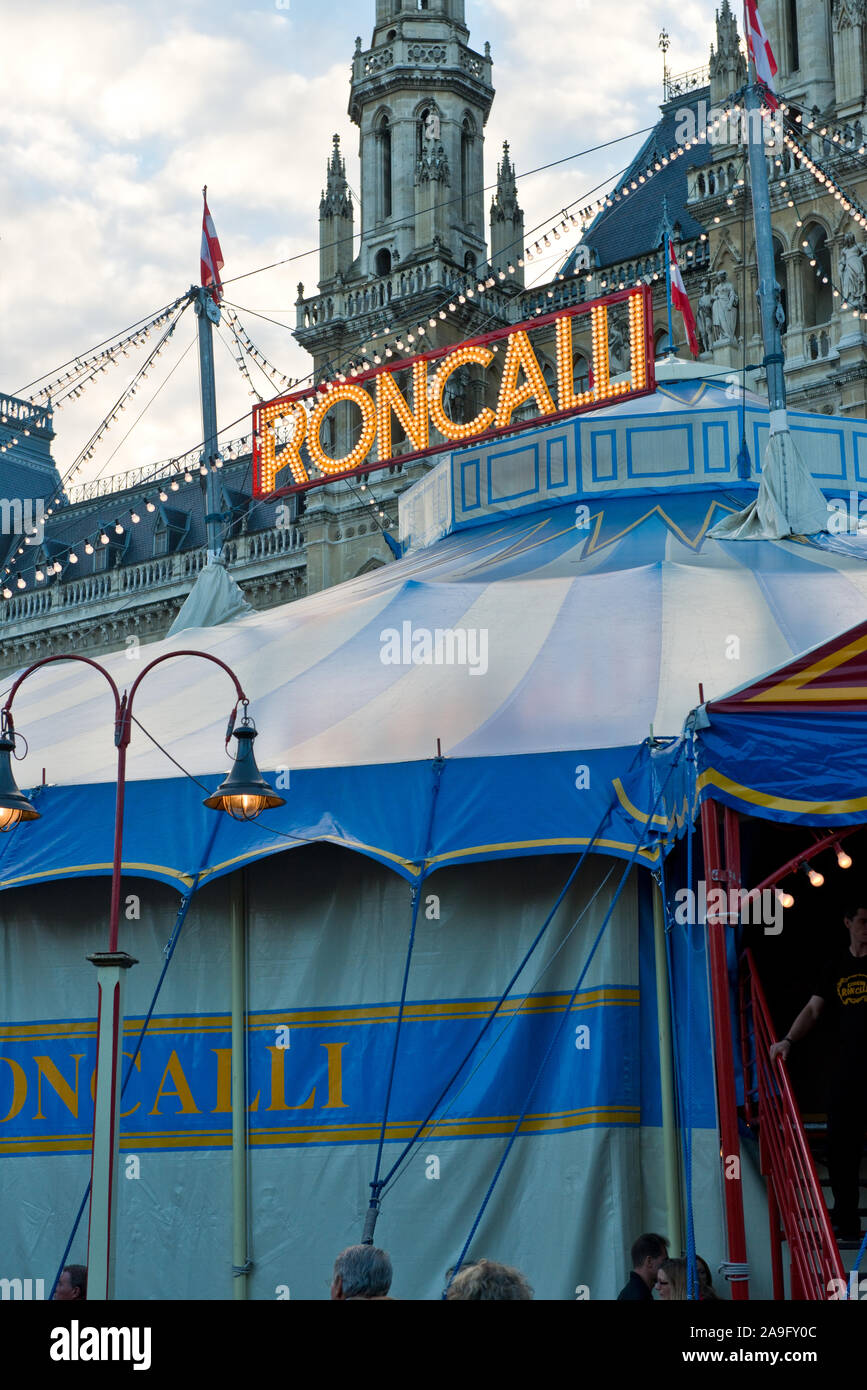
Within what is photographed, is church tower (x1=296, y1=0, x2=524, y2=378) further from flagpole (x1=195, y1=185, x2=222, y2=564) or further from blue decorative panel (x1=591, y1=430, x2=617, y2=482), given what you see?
blue decorative panel (x1=591, y1=430, x2=617, y2=482)

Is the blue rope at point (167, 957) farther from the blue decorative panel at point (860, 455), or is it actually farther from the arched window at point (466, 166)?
the arched window at point (466, 166)

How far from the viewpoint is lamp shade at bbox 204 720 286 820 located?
7.48 meters

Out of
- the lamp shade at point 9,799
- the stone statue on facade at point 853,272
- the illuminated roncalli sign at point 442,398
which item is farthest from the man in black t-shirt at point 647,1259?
the stone statue on facade at point 853,272

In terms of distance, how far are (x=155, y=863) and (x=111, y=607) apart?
3737cm

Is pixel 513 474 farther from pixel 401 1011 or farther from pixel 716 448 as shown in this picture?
pixel 401 1011

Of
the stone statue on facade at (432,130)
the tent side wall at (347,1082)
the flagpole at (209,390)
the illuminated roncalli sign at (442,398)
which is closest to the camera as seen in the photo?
the tent side wall at (347,1082)

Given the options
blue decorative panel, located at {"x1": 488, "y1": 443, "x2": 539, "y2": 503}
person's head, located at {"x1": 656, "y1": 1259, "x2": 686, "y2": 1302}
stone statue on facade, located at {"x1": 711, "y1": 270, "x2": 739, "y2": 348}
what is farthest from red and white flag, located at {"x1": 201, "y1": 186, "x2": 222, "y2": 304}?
stone statue on facade, located at {"x1": 711, "y1": 270, "x2": 739, "y2": 348}

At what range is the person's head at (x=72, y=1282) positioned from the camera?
7461 mm

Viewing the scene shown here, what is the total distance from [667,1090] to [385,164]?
35387 mm

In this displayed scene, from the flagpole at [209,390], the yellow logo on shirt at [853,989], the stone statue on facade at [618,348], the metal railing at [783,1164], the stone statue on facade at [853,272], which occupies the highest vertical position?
the stone statue on facade at [618,348]

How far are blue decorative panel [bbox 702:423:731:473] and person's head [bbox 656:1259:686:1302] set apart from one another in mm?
7065

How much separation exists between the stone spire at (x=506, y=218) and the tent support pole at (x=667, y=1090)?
32620 mm

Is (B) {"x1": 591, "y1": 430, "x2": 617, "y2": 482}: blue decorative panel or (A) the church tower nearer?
(B) {"x1": 591, "y1": 430, "x2": 617, "y2": 482}: blue decorative panel

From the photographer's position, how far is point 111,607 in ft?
147
